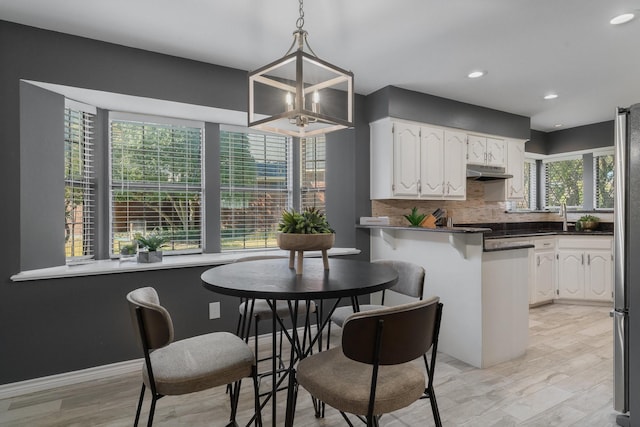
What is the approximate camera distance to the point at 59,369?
2510 millimetres

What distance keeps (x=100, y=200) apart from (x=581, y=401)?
3.90 metres

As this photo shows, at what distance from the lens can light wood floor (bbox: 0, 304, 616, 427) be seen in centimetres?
208

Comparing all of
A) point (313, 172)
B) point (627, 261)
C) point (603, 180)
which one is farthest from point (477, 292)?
point (603, 180)

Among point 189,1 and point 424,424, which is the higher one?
point 189,1

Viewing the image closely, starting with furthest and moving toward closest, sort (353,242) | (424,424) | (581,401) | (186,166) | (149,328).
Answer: (353,242) < (186,166) < (581,401) < (424,424) < (149,328)

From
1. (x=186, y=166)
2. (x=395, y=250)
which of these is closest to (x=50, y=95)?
(x=186, y=166)

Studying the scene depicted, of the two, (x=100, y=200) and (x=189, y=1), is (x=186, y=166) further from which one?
(x=189, y=1)

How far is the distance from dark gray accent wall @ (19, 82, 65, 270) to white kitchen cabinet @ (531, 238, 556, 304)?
200 inches

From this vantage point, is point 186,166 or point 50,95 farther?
point 186,166

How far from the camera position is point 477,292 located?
2.76m

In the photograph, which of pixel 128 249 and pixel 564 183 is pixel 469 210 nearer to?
pixel 564 183

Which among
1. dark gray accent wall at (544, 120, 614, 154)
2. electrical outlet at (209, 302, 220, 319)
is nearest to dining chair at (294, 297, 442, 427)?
electrical outlet at (209, 302, 220, 319)

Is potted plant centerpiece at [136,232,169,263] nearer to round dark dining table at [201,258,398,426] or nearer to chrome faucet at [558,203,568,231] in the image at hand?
round dark dining table at [201,258,398,426]

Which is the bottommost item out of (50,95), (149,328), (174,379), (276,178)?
(174,379)
